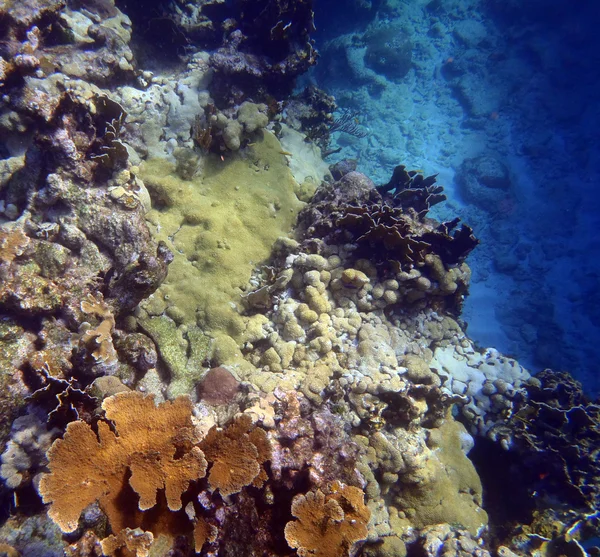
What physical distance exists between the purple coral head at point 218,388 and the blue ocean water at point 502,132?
1295 centimetres

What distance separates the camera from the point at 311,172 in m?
8.87

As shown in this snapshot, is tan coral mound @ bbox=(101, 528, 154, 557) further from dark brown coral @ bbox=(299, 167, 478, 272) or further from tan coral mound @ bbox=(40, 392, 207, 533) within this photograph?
dark brown coral @ bbox=(299, 167, 478, 272)

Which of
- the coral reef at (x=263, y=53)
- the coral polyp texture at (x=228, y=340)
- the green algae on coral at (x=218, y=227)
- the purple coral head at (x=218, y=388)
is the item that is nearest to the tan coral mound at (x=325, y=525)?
the coral polyp texture at (x=228, y=340)

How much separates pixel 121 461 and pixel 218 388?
1.92 metres

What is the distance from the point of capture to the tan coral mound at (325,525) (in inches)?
110

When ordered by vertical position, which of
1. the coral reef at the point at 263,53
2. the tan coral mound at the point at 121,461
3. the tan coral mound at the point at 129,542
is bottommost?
the tan coral mound at the point at 129,542

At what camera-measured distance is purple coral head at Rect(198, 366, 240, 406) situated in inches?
179

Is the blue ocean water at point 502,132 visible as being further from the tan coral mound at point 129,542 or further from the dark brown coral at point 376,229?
the tan coral mound at point 129,542

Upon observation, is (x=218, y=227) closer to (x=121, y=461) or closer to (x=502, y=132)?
(x=121, y=461)

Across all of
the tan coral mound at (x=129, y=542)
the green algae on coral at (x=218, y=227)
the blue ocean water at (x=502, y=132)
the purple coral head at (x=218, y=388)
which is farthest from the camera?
the blue ocean water at (x=502, y=132)

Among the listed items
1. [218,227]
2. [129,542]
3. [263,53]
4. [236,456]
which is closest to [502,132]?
[263,53]

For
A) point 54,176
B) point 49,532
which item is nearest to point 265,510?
point 49,532

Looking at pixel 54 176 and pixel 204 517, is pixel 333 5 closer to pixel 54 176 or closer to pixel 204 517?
pixel 54 176

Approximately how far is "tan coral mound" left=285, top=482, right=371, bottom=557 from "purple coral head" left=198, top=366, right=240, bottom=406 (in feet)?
6.11
